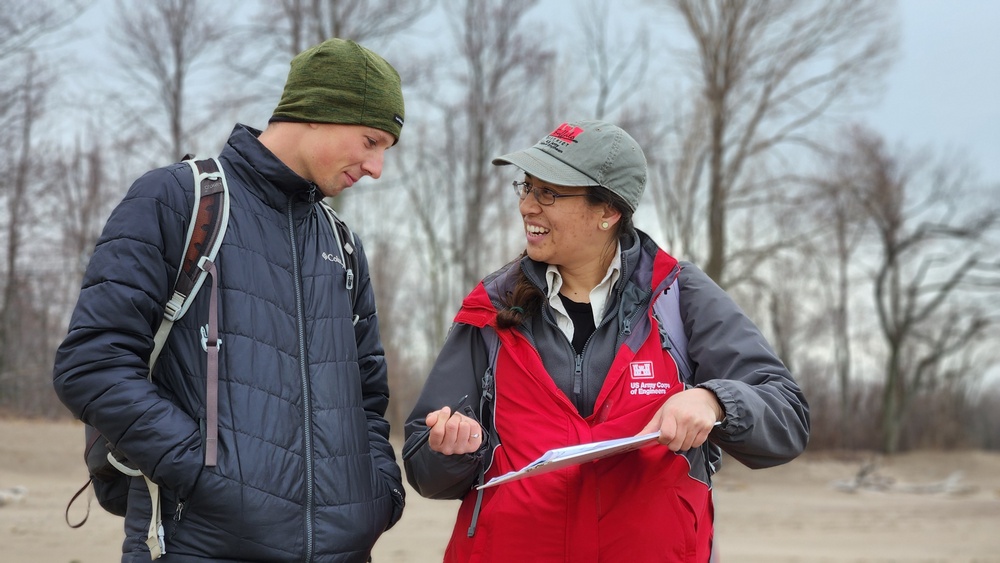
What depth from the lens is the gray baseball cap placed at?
3037 mm

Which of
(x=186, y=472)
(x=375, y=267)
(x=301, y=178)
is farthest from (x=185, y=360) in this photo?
(x=375, y=267)

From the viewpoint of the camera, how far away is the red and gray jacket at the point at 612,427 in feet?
8.92

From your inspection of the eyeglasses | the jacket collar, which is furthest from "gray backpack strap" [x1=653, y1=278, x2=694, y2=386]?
the jacket collar

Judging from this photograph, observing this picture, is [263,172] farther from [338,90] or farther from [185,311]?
[185,311]

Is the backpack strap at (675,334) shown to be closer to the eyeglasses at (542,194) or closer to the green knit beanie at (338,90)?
the eyeglasses at (542,194)

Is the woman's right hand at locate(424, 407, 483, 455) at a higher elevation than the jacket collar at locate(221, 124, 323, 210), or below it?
below

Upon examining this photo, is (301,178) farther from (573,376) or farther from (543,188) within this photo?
(573,376)

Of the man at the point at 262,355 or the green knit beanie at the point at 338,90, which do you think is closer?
the man at the point at 262,355

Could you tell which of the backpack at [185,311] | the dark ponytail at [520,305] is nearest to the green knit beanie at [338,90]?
the backpack at [185,311]

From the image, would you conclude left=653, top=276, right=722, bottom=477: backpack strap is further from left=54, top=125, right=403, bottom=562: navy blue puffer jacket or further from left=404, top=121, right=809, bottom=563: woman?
left=54, top=125, right=403, bottom=562: navy blue puffer jacket

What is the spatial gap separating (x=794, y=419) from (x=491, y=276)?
1.05 m

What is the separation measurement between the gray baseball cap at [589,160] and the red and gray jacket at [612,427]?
10.7 inches

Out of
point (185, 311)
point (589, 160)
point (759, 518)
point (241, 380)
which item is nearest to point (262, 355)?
point (241, 380)

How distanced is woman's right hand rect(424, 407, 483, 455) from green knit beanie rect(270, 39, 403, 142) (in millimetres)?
940
